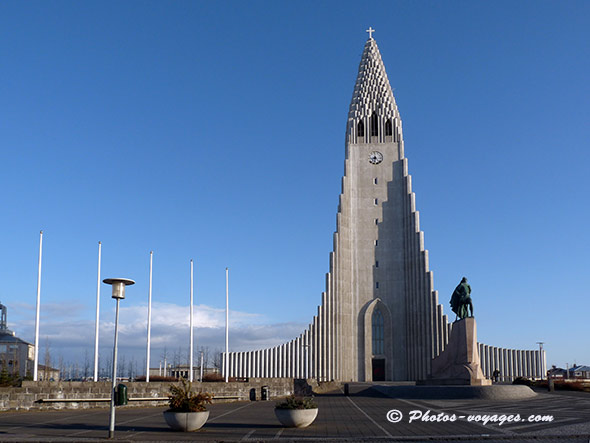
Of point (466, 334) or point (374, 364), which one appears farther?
point (374, 364)

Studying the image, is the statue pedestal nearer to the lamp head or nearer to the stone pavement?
the stone pavement

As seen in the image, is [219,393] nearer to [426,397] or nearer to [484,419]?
[426,397]

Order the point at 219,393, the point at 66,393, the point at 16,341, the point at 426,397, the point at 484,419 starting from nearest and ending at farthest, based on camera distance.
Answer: the point at 484,419, the point at 66,393, the point at 219,393, the point at 426,397, the point at 16,341

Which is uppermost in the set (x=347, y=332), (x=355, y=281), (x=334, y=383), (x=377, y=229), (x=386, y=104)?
(x=386, y=104)

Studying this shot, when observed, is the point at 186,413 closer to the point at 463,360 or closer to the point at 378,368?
the point at 463,360

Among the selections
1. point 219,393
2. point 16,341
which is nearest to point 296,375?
point 219,393

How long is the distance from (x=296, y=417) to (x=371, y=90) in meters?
59.2

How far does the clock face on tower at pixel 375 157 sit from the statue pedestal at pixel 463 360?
96.9 feet

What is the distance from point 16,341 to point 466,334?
61.0 m

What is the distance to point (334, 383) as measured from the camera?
5531cm

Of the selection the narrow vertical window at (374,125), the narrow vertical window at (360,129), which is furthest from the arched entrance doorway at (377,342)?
the narrow vertical window at (374,125)

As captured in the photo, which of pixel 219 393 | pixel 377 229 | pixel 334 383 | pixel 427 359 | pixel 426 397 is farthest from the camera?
pixel 377 229

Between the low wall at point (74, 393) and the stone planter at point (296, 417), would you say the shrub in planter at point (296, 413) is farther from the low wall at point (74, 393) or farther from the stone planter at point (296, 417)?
the low wall at point (74, 393)

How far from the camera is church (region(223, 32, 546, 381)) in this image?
6238cm
